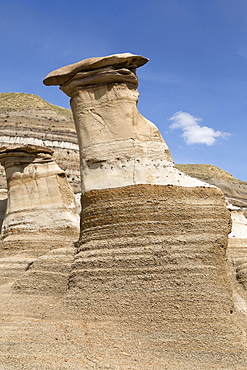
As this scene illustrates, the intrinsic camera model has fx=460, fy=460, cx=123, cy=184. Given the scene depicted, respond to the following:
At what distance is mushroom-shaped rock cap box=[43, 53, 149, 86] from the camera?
10.8m

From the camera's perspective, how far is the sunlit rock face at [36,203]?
1744 cm

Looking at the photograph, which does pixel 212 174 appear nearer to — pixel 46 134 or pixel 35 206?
pixel 46 134

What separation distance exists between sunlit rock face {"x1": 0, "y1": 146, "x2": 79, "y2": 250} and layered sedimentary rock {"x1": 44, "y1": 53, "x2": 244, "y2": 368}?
7048 millimetres

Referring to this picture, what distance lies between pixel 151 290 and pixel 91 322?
1.28 metres

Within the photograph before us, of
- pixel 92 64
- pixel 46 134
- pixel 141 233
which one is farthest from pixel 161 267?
pixel 46 134

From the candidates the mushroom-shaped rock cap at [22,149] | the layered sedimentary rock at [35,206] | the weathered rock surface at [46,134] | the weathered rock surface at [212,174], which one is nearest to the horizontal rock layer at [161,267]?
the layered sedimentary rock at [35,206]

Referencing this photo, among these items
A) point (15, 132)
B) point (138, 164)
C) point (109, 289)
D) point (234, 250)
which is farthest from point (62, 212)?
point (15, 132)

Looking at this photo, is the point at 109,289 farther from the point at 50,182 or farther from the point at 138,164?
the point at 50,182

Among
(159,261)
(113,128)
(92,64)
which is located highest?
(92,64)

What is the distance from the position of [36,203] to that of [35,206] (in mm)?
150

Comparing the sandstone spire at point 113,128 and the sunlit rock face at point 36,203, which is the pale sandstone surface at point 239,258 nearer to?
the sandstone spire at point 113,128

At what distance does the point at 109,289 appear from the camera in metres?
8.94

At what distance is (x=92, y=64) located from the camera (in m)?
10.9

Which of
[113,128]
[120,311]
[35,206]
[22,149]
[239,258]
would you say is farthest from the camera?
[22,149]
